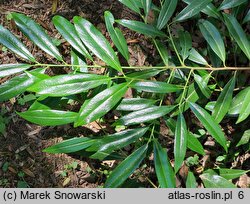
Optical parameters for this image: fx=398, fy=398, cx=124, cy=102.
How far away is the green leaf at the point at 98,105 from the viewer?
4.62 feet

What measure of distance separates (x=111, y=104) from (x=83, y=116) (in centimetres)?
11

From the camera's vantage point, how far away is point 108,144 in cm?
156

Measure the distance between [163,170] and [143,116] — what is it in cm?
→ 23

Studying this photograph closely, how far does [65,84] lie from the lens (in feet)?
4.60

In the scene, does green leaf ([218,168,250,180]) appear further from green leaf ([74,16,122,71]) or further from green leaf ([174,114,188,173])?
green leaf ([74,16,122,71])

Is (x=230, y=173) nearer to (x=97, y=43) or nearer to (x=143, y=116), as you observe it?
(x=143, y=116)

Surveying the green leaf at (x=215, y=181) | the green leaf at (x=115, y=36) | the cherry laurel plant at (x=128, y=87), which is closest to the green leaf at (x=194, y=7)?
the cherry laurel plant at (x=128, y=87)

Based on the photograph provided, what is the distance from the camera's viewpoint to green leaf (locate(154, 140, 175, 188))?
154cm

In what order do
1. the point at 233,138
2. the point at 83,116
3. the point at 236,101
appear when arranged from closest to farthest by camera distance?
the point at 83,116
the point at 236,101
the point at 233,138

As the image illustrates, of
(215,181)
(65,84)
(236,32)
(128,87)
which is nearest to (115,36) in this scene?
(128,87)

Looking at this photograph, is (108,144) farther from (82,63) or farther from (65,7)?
(65,7)

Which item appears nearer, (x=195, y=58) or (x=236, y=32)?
A: (x=236, y=32)

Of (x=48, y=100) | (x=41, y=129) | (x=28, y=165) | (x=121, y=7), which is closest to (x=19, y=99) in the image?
(x=41, y=129)

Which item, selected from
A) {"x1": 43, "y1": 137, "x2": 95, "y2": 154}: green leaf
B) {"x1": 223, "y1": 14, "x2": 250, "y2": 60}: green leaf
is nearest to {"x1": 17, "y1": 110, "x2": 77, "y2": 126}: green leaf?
{"x1": 43, "y1": 137, "x2": 95, "y2": 154}: green leaf
